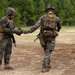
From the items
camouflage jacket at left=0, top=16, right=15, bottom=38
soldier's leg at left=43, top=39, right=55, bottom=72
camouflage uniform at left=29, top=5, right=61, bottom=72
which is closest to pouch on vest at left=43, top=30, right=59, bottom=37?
camouflage uniform at left=29, top=5, right=61, bottom=72

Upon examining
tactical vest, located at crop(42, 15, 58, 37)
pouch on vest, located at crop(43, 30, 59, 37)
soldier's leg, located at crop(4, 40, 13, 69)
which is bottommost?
soldier's leg, located at crop(4, 40, 13, 69)

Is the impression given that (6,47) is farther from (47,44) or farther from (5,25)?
(47,44)

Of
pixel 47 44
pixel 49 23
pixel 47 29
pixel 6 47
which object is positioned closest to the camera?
pixel 49 23

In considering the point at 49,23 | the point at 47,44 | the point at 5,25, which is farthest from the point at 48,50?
the point at 5,25

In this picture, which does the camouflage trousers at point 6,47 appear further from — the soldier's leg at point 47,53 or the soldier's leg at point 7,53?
the soldier's leg at point 47,53

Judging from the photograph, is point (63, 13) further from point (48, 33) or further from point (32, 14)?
point (48, 33)

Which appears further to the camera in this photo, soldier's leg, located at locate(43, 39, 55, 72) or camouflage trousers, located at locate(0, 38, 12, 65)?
camouflage trousers, located at locate(0, 38, 12, 65)

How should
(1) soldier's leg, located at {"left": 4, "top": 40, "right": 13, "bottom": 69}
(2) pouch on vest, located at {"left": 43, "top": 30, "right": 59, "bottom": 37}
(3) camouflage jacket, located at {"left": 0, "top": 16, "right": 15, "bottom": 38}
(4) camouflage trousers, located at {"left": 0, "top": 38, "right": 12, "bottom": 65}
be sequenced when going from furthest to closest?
(1) soldier's leg, located at {"left": 4, "top": 40, "right": 13, "bottom": 69}, (4) camouflage trousers, located at {"left": 0, "top": 38, "right": 12, "bottom": 65}, (2) pouch on vest, located at {"left": 43, "top": 30, "right": 59, "bottom": 37}, (3) camouflage jacket, located at {"left": 0, "top": 16, "right": 15, "bottom": 38}

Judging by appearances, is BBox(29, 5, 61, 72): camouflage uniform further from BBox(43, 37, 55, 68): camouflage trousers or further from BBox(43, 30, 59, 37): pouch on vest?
BBox(43, 30, 59, 37): pouch on vest

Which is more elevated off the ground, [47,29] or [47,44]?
[47,29]

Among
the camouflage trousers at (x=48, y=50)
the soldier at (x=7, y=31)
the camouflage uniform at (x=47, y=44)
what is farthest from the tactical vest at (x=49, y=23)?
the soldier at (x=7, y=31)

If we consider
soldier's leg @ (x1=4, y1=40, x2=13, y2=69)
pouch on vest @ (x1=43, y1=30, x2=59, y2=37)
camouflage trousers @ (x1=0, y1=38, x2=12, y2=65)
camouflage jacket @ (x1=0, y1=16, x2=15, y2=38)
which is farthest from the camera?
soldier's leg @ (x1=4, y1=40, x2=13, y2=69)

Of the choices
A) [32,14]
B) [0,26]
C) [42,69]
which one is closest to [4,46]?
[0,26]

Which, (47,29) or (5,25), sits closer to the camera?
(5,25)
